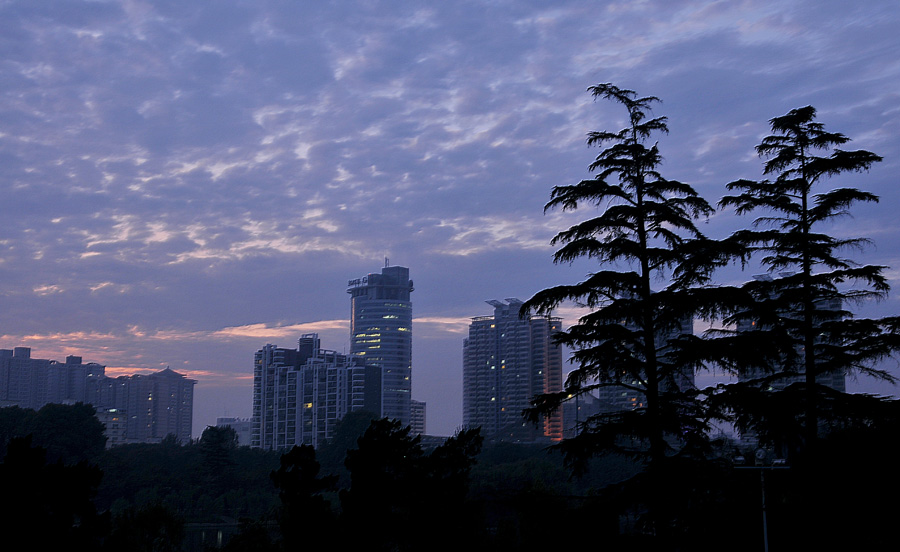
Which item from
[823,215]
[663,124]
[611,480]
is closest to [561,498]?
[663,124]

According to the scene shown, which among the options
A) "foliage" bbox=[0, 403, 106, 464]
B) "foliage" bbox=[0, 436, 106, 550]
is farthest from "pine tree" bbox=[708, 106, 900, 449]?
"foliage" bbox=[0, 403, 106, 464]

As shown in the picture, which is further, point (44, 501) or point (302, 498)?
point (302, 498)

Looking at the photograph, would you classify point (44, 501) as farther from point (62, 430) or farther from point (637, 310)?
point (62, 430)

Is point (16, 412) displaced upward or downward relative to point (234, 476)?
upward

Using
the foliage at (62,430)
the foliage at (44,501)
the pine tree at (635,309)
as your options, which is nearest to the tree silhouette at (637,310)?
the pine tree at (635,309)

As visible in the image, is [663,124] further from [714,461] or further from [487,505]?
[487,505]

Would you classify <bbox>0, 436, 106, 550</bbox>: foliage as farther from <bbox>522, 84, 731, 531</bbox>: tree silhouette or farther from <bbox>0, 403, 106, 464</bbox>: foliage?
<bbox>0, 403, 106, 464</bbox>: foliage

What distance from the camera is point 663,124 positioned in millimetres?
18641

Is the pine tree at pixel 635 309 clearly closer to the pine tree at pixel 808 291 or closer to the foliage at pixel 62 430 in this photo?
the pine tree at pixel 808 291

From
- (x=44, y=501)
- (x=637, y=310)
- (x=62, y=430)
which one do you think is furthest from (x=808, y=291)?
(x=62, y=430)

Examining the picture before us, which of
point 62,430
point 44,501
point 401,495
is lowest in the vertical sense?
point 401,495

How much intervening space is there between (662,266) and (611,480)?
333 ft

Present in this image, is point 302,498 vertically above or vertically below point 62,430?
below

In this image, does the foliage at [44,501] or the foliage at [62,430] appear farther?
the foliage at [62,430]
